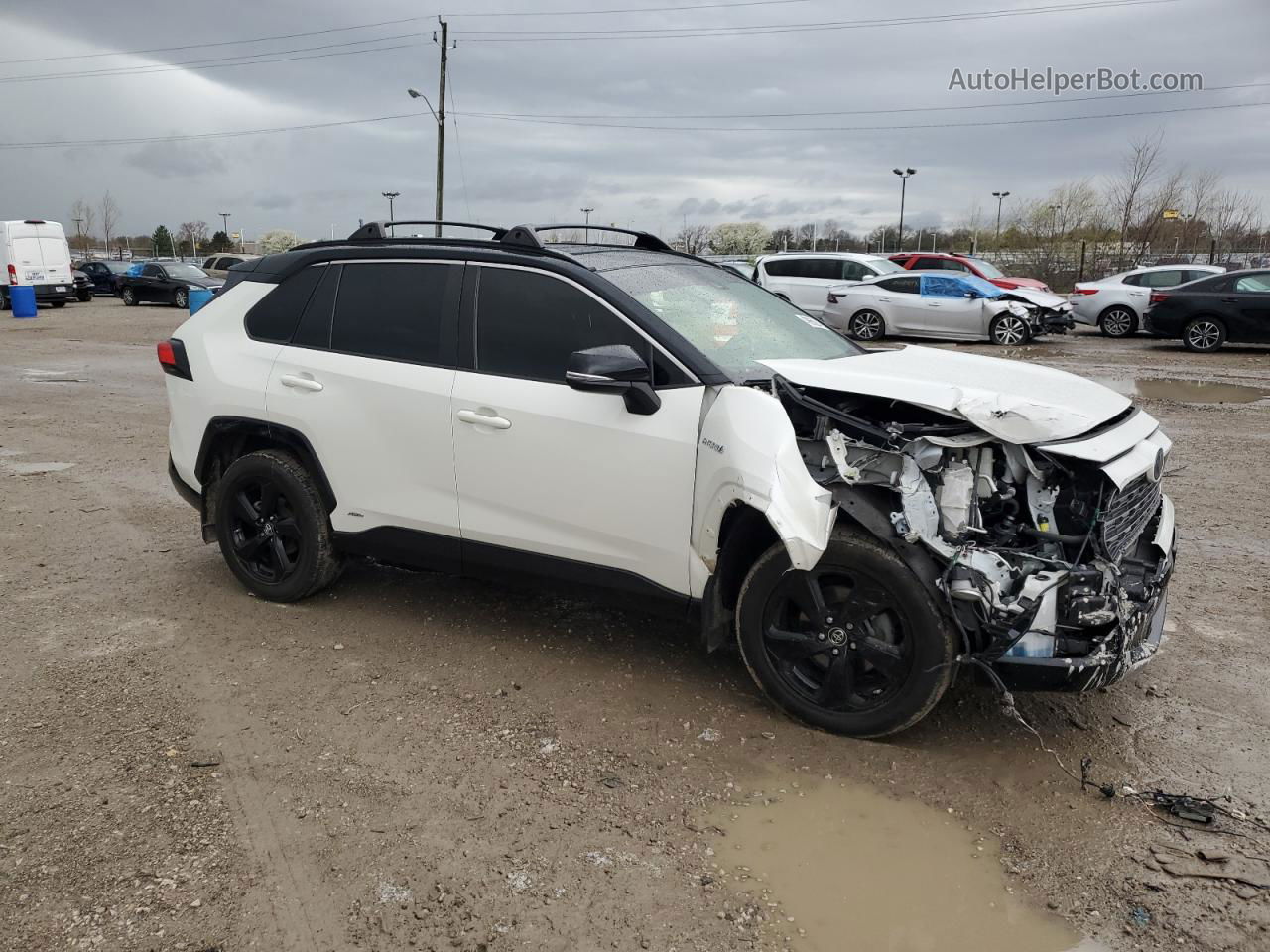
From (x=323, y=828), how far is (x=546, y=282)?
2.29 m

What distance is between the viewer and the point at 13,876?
9.49 ft

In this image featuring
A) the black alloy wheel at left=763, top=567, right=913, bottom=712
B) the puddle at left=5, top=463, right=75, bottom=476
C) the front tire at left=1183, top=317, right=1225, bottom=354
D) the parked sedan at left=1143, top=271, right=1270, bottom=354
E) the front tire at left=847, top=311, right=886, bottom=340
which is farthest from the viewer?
the front tire at left=847, top=311, right=886, bottom=340

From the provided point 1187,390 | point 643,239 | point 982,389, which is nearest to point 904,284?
point 1187,390

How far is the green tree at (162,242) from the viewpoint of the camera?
77688mm

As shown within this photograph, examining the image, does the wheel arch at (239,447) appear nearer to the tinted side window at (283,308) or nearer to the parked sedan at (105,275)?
the tinted side window at (283,308)

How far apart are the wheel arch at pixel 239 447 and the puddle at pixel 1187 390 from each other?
1055 cm

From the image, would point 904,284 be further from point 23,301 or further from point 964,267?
point 23,301

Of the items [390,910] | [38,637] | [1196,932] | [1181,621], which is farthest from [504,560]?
[1181,621]

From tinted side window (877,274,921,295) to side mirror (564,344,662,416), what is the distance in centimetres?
1661

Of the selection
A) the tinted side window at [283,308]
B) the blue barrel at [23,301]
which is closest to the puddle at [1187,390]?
the tinted side window at [283,308]

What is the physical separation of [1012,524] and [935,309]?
54.1ft

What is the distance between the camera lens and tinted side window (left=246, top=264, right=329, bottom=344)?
4.87 m

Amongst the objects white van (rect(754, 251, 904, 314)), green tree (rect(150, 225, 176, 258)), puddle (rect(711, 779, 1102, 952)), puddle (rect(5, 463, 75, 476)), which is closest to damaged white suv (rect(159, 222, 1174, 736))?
puddle (rect(711, 779, 1102, 952))

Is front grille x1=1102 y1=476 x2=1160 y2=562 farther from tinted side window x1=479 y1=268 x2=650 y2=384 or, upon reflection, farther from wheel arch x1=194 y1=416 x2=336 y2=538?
wheel arch x1=194 y1=416 x2=336 y2=538
